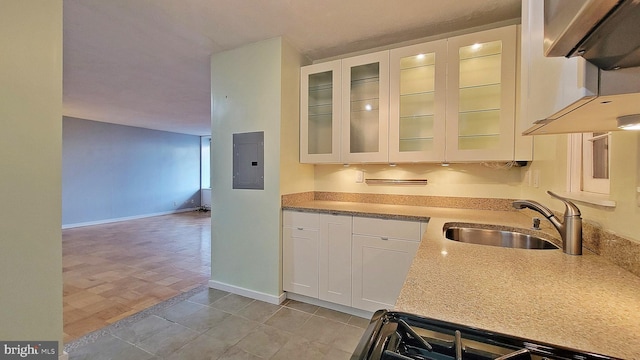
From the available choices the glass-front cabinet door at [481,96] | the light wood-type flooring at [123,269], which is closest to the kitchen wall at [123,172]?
the light wood-type flooring at [123,269]

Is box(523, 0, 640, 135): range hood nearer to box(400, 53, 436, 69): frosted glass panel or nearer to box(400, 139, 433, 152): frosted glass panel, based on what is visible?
box(400, 139, 433, 152): frosted glass panel

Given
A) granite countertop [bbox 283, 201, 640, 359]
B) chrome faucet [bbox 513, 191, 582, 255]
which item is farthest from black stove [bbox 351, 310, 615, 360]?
chrome faucet [bbox 513, 191, 582, 255]

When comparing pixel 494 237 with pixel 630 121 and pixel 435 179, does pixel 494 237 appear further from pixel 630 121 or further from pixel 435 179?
pixel 630 121

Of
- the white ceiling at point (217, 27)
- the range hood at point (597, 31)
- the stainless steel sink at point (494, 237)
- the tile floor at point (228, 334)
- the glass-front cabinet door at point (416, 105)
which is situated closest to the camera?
the range hood at point (597, 31)

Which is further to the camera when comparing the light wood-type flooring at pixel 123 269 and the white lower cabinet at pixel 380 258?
the light wood-type flooring at pixel 123 269

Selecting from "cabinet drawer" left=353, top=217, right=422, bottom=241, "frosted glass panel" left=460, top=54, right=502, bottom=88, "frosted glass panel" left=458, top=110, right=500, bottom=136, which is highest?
"frosted glass panel" left=460, top=54, right=502, bottom=88

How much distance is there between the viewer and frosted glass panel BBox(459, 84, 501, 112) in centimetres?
209

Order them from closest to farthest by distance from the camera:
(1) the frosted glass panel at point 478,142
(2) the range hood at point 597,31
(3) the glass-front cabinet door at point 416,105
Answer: (2) the range hood at point 597,31, (1) the frosted glass panel at point 478,142, (3) the glass-front cabinet door at point 416,105

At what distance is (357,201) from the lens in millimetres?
2852

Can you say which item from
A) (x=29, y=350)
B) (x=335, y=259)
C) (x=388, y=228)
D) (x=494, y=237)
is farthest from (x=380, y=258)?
(x=29, y=350)

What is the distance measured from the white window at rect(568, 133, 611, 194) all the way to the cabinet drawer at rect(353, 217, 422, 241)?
0.93m

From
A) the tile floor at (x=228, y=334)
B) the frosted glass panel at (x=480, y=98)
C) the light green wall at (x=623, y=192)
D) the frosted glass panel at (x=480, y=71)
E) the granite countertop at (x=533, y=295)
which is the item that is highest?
the frosted glass panel at (x=480, y=71)

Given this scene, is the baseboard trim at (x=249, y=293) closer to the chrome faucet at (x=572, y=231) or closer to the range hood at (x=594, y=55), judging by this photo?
the chrome faucet at (x=572, y=231)

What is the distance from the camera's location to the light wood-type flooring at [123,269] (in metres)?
2.38
